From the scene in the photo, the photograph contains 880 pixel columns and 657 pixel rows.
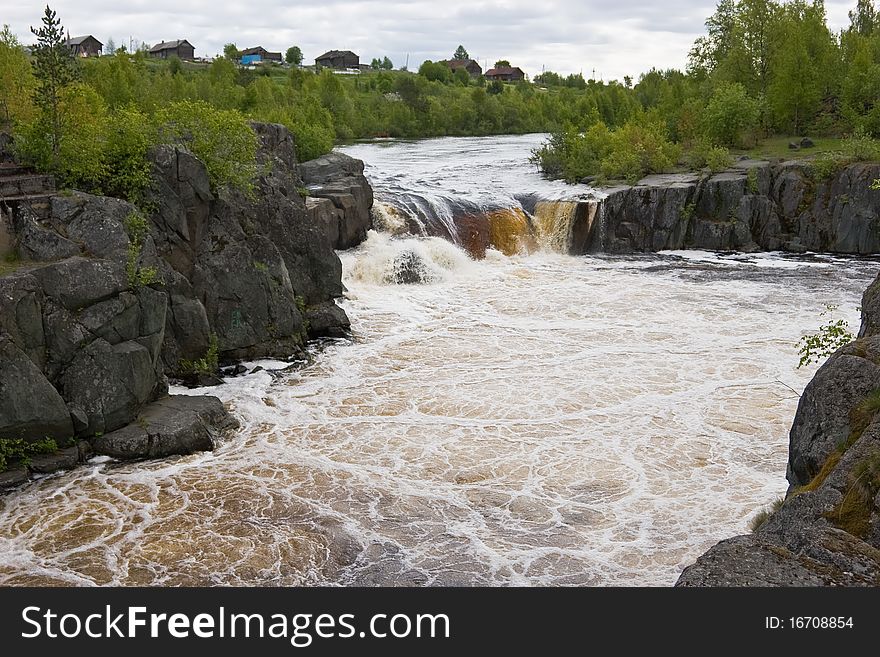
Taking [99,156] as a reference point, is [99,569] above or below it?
below

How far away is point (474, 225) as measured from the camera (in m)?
35.3

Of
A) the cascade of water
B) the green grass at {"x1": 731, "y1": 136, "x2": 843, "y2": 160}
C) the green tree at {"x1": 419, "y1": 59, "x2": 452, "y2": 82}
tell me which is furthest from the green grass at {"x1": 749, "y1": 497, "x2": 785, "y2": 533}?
the green tree at {"x1": 419, "y1": 59, "x2": 452, "y2": 82}

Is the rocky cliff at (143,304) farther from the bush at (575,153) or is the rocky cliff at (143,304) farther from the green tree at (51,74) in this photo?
the bush at (575,153)

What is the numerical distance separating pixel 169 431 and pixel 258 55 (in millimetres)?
121109

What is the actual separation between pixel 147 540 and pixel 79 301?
556 cm

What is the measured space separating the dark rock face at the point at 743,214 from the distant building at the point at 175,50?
93.4 m

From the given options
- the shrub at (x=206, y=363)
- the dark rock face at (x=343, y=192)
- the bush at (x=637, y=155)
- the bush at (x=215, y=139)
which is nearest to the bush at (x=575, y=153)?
the bush at (x=637, y=155)

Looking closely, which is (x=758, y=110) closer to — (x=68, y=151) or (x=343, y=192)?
(x=343, y=192)

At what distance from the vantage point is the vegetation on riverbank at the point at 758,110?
41781mm

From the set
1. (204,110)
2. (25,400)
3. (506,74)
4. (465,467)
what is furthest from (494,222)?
(506,74)

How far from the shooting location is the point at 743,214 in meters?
36.9

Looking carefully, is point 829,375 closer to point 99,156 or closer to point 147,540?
point 147,540
